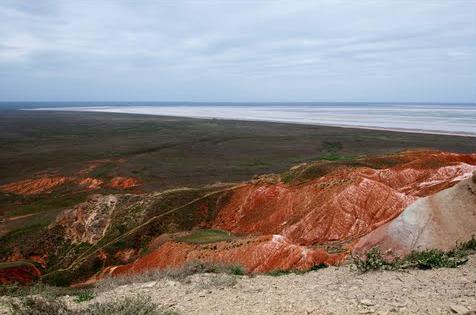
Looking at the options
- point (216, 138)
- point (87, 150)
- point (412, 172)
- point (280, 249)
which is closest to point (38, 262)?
point (280, 249)

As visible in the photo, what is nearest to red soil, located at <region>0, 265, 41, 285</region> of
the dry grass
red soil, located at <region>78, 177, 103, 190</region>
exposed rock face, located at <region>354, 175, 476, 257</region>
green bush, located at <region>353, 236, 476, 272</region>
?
the dry grass

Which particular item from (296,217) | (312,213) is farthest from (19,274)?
(312,213)

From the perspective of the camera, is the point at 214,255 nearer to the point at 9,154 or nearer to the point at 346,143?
the point at 346,143

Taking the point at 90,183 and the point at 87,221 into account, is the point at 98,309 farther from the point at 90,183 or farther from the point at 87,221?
the point at 90,183

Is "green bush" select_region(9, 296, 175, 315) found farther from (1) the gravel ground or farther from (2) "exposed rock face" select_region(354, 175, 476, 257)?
(2) "exposed rock face" select_region(354, 175, 476, 257)

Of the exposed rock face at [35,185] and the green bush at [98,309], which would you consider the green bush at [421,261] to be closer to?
the green bush at [98,309]

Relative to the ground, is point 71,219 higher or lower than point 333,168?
lower
